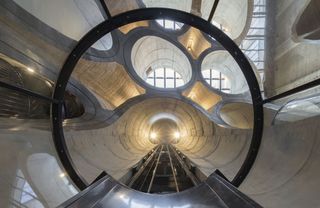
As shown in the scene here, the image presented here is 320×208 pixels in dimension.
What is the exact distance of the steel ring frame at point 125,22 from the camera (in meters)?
2.52

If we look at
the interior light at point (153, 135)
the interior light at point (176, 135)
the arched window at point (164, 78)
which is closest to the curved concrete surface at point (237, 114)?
the interior light at point (176, 135)

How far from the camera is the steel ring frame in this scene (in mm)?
2519

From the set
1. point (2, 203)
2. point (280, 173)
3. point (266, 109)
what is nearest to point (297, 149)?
point (280, 173)

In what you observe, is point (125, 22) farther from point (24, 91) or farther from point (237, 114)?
point (237, 114)

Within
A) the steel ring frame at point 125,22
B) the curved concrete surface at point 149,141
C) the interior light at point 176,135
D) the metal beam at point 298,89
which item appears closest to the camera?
the metal beam at point 298,89

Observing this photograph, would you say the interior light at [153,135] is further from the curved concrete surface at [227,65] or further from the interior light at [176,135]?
the curved concrete surface at [227,65]

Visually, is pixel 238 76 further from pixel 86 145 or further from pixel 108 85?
pixel 86 145

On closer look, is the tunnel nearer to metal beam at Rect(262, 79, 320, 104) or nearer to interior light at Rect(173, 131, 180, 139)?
metal beam at Rect(262, 79, 320, 104)

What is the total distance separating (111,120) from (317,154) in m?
5.52

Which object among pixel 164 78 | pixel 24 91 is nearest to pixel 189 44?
pixel 24 91

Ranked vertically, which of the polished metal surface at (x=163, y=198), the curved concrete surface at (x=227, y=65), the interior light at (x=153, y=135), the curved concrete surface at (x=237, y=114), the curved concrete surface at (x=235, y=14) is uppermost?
the curved concrete surface at (x=235, y=14)

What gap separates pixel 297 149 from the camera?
222 cm

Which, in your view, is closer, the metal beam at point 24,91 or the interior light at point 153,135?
the metal beam at point 24,91

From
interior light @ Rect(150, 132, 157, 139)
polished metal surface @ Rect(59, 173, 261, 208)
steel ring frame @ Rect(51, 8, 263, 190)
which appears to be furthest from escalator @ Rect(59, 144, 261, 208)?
interior light @ Rect(150, 132, 157, 139)
